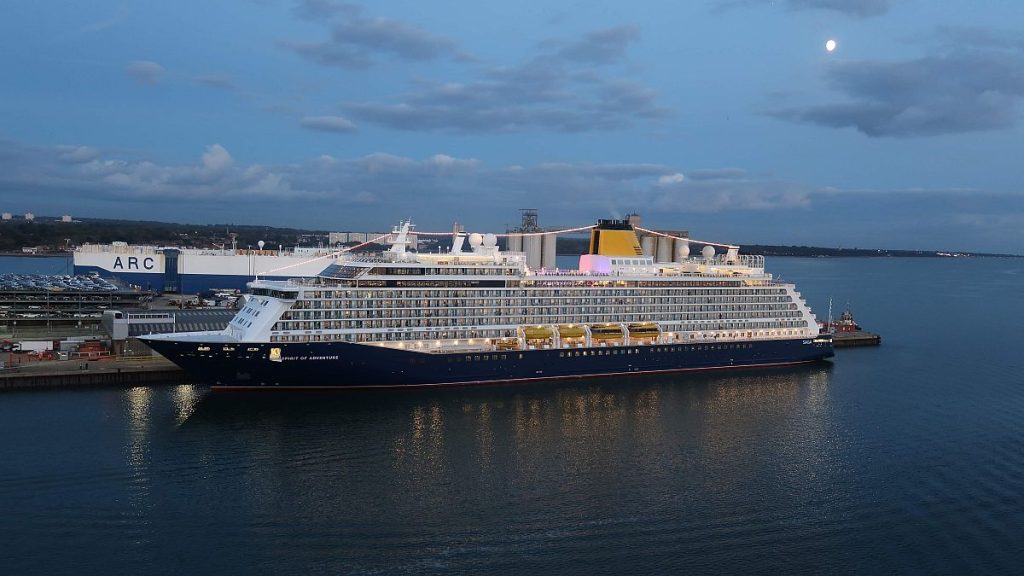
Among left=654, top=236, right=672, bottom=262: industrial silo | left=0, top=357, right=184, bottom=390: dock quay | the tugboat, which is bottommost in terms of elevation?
left=0, top=357, right=184, bottom=390: dock quay

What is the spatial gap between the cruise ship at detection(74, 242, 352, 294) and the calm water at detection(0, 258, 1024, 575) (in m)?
31.1

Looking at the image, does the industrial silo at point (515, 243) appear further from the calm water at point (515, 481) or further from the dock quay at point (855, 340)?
the calm water at point (515, 481)

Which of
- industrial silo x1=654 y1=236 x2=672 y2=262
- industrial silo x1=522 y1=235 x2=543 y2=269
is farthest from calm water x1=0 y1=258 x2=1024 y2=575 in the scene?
industrial silo x1=522 y1=235 x2=543 y2=269

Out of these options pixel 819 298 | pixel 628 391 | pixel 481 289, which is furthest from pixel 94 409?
pixel 819 298

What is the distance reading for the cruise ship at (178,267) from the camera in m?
57.2

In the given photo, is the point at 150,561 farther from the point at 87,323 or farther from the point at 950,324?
the point at 950,324

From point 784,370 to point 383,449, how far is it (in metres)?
23.3

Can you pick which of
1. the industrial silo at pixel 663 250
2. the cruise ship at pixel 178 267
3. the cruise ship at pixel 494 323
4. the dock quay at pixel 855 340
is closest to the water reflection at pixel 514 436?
the cruise ship at pixel 494 323

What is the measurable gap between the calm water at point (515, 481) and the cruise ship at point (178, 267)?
3107 cm

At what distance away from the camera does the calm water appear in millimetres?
15359

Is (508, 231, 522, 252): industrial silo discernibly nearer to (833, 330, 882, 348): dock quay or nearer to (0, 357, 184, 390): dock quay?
(833, 330, 882, 348): dock quay

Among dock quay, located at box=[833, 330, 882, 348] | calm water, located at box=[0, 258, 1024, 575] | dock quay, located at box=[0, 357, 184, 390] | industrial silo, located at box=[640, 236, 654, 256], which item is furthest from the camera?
industrial silo, located at box=[640, 236, 654, 256]

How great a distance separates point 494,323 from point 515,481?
490 inches

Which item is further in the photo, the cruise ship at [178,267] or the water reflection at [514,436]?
the cruise ship at [178,267]
